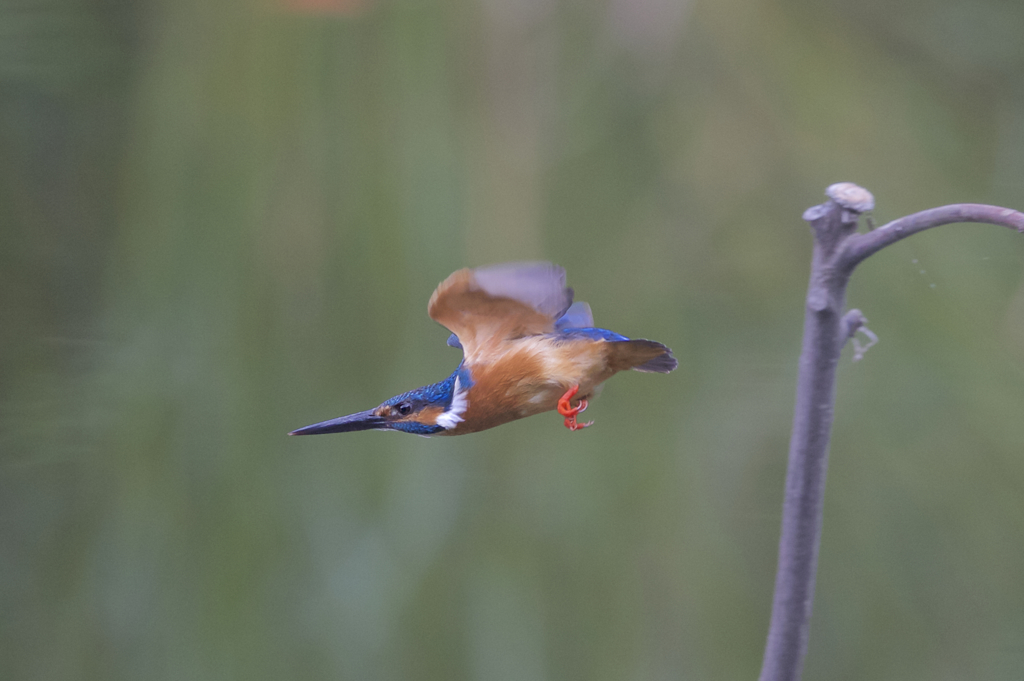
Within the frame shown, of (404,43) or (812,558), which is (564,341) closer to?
(812,558)

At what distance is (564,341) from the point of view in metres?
0.24

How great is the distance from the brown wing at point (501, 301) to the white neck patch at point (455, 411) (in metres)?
0.02

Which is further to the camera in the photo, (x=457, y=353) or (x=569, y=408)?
(x=457, y=353)

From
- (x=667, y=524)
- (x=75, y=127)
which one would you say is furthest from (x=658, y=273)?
(x=75, y=127)

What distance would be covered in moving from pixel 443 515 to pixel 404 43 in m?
0.38

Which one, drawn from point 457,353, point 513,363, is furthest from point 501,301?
point 457,353

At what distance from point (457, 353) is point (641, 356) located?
1.54 feet

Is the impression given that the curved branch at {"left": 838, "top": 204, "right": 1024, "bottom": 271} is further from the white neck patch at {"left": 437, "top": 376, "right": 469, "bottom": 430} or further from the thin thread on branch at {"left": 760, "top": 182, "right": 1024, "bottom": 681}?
the white neck patch at {"left": 437, "top": 376, "right": 469, "bottom": 430}

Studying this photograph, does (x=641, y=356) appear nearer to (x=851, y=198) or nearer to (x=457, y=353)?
(x=851, y=198)

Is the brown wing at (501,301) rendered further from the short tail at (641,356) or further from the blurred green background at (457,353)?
the blurred green background at (457,353)

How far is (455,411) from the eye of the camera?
219 millimetres

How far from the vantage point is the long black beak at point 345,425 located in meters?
0.20

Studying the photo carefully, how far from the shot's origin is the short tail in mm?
213

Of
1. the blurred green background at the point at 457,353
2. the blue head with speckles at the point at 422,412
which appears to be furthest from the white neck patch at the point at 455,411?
the blurred green background at the point at 457,353
